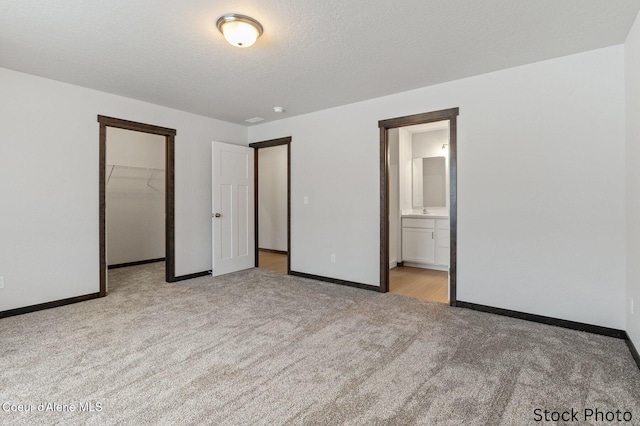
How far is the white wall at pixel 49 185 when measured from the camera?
3.07 m

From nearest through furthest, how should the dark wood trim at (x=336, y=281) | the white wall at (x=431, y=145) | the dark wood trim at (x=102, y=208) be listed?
the dark wood trim at (x=102, y=208)
the dark wood trim at (x=336, y=281)
the white wall at (x=431, y=145)

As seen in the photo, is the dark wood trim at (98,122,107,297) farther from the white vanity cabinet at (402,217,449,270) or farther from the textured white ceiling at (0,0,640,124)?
the white vanity cabinet at (402,217,449,270)

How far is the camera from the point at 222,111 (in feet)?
14.6

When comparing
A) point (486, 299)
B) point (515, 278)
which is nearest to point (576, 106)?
point (515, 278)

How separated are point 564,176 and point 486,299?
4.36 ft

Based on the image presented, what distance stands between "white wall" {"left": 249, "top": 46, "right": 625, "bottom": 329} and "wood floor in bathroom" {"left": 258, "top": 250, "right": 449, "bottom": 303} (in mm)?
541

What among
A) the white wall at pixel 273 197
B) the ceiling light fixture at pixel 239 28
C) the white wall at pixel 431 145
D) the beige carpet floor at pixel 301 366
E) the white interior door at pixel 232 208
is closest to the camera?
the beige carpet floor at pixel 301 366

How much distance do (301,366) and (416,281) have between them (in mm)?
2738

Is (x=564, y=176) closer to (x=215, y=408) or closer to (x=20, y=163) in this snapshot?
(x=215, y=408)

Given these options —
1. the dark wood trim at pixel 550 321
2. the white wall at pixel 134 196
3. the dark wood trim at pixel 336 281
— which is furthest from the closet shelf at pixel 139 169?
the dark wood trim at pixel 550 321

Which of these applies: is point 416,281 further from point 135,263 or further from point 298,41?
point 135,263

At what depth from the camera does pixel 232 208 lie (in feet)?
16.3

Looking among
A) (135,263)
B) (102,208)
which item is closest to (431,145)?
(102,208)

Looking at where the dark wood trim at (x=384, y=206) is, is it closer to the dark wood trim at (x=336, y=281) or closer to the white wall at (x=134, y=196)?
the dark wood trim at (x=336, y=281)
